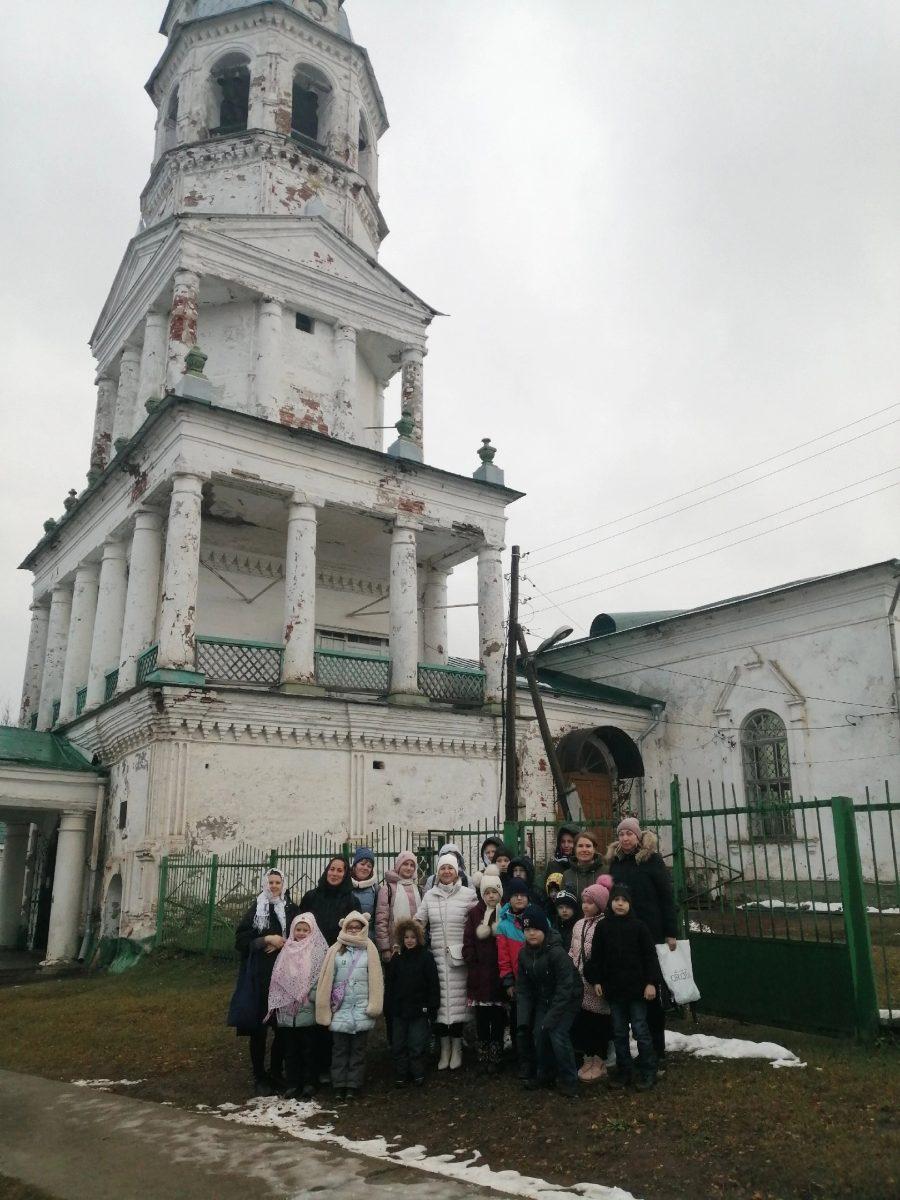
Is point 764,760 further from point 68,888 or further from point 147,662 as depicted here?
point 68,888

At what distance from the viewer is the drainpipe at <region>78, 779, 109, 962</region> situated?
15.2 meters

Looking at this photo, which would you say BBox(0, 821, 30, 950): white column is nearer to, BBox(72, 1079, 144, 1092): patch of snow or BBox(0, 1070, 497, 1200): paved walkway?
BBox(72, 1079, 144, 1092): patch of snow

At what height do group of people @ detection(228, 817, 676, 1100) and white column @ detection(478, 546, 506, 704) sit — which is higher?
white column @ detection(478, 546, 506, 704)

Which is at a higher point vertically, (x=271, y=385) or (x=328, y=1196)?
(x=271, y=385)

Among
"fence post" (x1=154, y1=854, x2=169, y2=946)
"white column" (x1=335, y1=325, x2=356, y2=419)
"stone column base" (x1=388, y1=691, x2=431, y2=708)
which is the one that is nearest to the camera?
"fence post" (x1=154, y1=854, x2=169, y2=946)

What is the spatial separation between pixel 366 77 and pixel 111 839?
58.1 ft

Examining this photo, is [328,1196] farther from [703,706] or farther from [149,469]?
[703,706]

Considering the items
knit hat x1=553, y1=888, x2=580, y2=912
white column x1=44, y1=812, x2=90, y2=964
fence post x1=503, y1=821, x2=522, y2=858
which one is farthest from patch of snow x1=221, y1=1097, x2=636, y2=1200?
white column x1=44, y1=812, x2=90, y2=964

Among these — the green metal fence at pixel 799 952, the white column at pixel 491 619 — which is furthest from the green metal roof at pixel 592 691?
the green metal fence at pixel 799 952

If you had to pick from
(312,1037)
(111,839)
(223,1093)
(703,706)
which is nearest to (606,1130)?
(312,1037)

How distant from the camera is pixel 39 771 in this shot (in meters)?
15.2

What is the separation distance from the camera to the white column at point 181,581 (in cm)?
1450

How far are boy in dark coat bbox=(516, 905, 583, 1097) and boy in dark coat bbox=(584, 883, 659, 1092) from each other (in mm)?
190

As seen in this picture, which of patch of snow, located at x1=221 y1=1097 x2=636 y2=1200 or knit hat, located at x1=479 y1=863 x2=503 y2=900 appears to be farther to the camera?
knit hat, located at x1=479 y1=863 x2=503 y2=900
